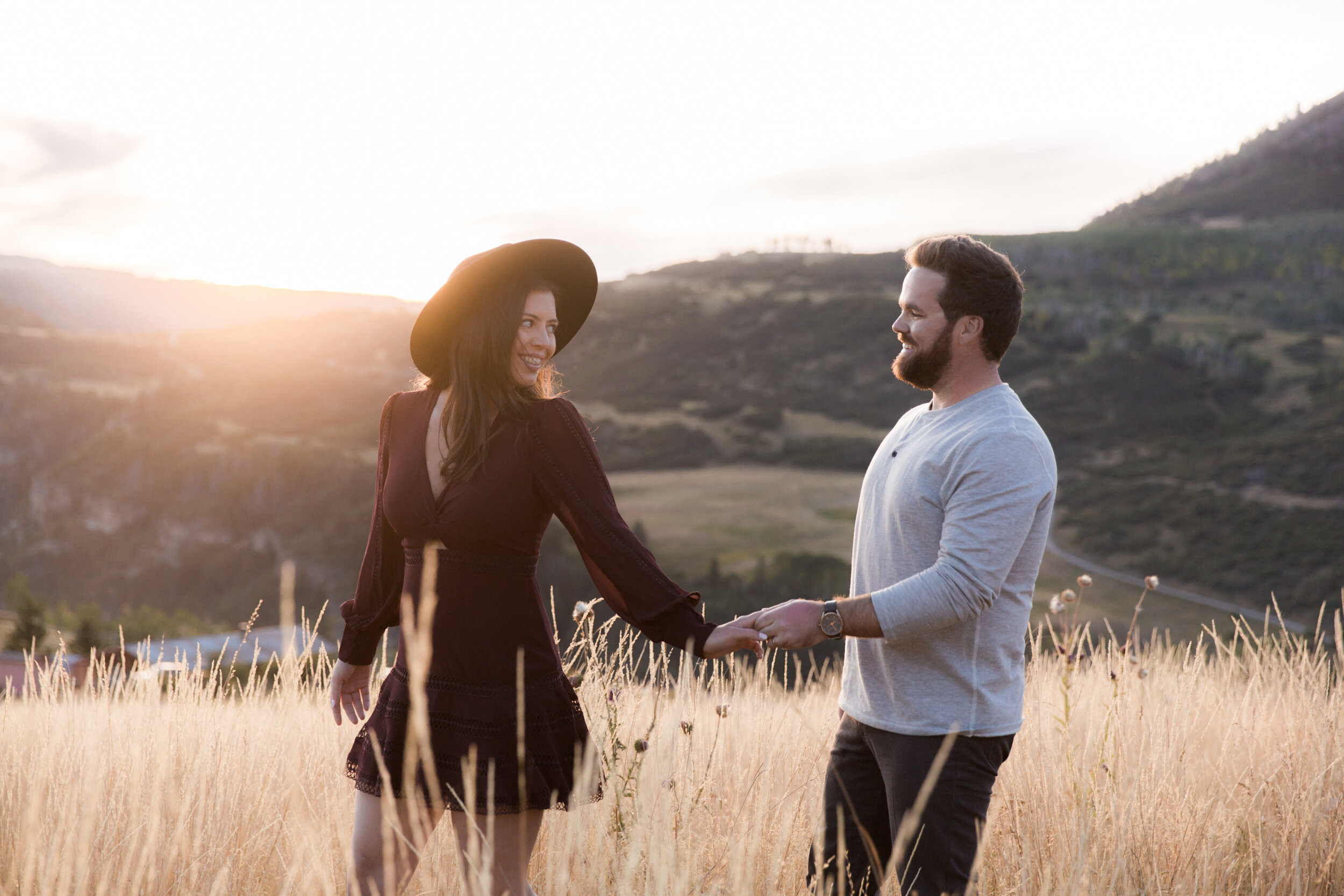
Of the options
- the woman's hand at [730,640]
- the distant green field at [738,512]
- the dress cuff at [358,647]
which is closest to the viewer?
the woman's hand at [730,640]

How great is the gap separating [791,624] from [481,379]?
2.95ft

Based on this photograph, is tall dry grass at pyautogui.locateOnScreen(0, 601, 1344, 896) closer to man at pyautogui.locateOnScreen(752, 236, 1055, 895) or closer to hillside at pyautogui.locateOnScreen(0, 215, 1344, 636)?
man at pyautogui.locateOnScreen(752, 236, 1055, 895)

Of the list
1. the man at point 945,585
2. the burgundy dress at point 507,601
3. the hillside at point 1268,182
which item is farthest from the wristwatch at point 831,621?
the hillside at point 1268,182

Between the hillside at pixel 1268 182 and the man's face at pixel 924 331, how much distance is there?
13085 centimetres

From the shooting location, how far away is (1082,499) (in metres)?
54.0

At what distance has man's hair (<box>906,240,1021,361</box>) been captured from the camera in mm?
2180

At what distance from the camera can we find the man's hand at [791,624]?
2051 mm

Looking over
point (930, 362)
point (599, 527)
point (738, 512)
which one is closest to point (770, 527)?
point (738, 512)

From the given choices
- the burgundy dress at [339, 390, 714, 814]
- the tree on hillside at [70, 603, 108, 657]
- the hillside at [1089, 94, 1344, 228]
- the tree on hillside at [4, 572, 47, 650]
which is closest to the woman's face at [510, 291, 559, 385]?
the burgundy dress at [339, 390, 714, 814]

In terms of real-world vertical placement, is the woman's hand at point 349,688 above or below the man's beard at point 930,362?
below

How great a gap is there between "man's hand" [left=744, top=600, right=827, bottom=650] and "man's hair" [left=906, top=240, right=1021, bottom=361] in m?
0.77

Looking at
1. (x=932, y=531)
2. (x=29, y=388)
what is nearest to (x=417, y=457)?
(x=932, y=531)

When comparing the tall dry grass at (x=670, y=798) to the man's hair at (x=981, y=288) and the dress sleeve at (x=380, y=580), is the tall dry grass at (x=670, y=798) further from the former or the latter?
the man's hair at (x=981, y=288)

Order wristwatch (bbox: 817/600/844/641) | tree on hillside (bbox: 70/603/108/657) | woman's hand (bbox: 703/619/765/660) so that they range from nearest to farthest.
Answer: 1. woman's hand (bbox: 703/619/765/660)
2. wristwatch (bbox: 817/600/844/641)
3. tree on hillside (bbox: 70/603/108/657)
